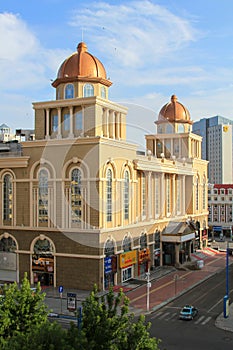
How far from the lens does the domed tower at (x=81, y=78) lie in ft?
186

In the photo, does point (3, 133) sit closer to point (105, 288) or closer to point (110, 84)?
point (110, 84)

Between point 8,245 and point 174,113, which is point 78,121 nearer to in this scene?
point 8,245

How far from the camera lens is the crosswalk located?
40469 mm

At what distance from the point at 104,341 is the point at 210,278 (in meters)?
43.9

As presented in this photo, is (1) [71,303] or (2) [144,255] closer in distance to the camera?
(1) [71,303]

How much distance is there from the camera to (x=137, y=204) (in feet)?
207

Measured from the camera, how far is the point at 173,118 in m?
84.8

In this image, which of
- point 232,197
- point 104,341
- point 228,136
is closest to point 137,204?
point 104,341

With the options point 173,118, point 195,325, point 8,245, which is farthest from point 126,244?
point 173,118

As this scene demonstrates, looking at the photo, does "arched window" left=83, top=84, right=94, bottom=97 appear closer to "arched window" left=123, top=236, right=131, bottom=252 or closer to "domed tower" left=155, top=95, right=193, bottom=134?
"arched window" left=123, top=236, right=131, bottom=252

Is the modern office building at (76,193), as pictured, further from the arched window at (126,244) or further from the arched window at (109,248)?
the arched window at (109,248)

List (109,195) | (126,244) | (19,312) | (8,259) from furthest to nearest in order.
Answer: (126,244) → (8,259) → (109,195) → (19,312)

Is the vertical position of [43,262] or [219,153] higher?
[219,153]

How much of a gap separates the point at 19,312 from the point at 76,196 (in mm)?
29711
